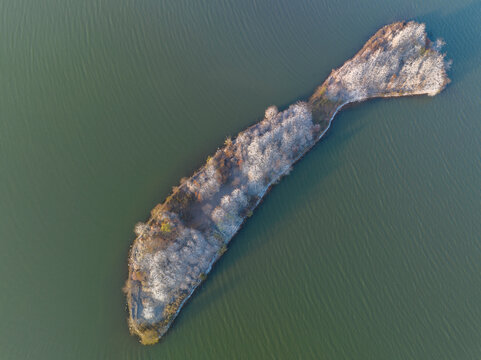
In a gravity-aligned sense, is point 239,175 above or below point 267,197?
above

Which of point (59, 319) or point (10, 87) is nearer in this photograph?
point (59, 319)

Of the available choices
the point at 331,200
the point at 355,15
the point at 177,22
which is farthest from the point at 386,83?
the point at 177,22

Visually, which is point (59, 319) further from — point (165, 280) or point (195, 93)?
point (195, 93)
